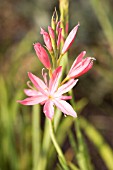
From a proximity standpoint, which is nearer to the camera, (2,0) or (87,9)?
(87,9)

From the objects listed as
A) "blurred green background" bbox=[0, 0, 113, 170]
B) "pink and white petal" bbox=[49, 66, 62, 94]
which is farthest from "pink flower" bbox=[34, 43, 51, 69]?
"blurred green background" bbox=[0, 0, 113, 170]

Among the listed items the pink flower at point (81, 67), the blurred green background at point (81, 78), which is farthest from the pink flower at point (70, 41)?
the blurred green background at point (81, 78)

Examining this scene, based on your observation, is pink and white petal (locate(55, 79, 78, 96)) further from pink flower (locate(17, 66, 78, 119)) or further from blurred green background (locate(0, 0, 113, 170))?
blurred green background (locate(0, 0, 113, 170))

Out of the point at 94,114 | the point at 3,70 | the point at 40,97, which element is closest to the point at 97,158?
the point at 94,114

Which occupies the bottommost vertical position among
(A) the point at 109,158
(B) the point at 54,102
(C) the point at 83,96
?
(A) the point at 109,158

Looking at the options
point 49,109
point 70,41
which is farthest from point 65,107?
point 70,41

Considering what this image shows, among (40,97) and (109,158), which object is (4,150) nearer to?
(109,158)

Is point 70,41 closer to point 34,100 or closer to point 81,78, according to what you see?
point 34,100
